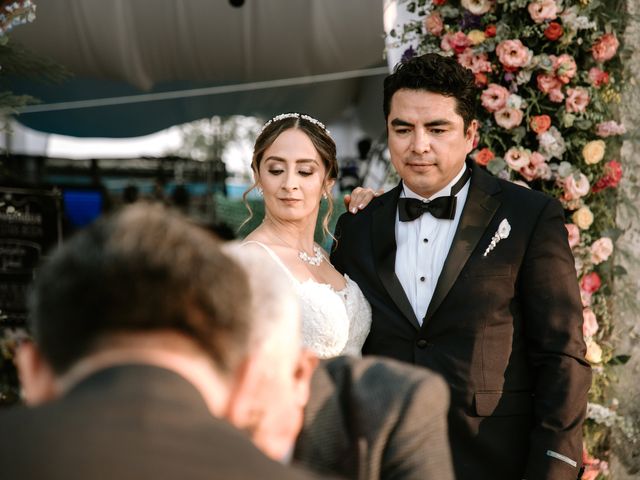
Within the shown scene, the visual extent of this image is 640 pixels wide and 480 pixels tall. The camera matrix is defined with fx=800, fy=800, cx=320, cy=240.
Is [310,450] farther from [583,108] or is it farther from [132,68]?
[132,68]

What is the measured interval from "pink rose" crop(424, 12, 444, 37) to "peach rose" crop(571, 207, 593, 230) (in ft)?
3.26

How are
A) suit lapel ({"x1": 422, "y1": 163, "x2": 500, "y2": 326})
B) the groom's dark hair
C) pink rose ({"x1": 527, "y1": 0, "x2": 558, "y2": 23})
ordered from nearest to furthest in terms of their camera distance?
suit lapel ({"x1": 422, "y1": 163, "x2": 500, "y2": 326}) < the groom's dark hair < pink rose ({"x1": 527, "y1": 0, "x2": 558, "y2": 23})

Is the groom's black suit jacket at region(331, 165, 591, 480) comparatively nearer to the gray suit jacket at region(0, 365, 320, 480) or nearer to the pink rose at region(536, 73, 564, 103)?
the pink rose at region(536, 73, 564, 103)

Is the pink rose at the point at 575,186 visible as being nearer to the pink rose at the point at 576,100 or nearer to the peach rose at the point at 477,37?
the pink rose at the point at 576,100

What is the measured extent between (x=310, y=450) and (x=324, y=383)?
0.13 meters

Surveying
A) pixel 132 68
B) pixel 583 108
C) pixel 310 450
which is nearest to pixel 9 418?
pixel 310 450

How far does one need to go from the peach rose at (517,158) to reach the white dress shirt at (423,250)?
1.48 ft

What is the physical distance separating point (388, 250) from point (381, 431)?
155cm

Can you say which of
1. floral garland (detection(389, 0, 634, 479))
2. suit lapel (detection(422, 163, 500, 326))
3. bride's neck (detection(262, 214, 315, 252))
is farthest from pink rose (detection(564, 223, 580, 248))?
bride's neck (detection(262, 214, 315, 252))

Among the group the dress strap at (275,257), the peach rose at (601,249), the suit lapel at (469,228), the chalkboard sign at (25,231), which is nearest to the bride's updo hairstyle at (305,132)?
the dress strap at (275,257)

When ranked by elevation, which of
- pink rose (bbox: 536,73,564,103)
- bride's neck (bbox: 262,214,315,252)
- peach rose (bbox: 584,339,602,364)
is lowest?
peach rose (bbox: 584,339,602,364)

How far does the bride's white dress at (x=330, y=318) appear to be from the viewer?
2891 mm

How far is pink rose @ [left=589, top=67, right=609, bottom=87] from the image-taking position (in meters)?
3.40

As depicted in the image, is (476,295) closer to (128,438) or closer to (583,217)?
(583,217)
